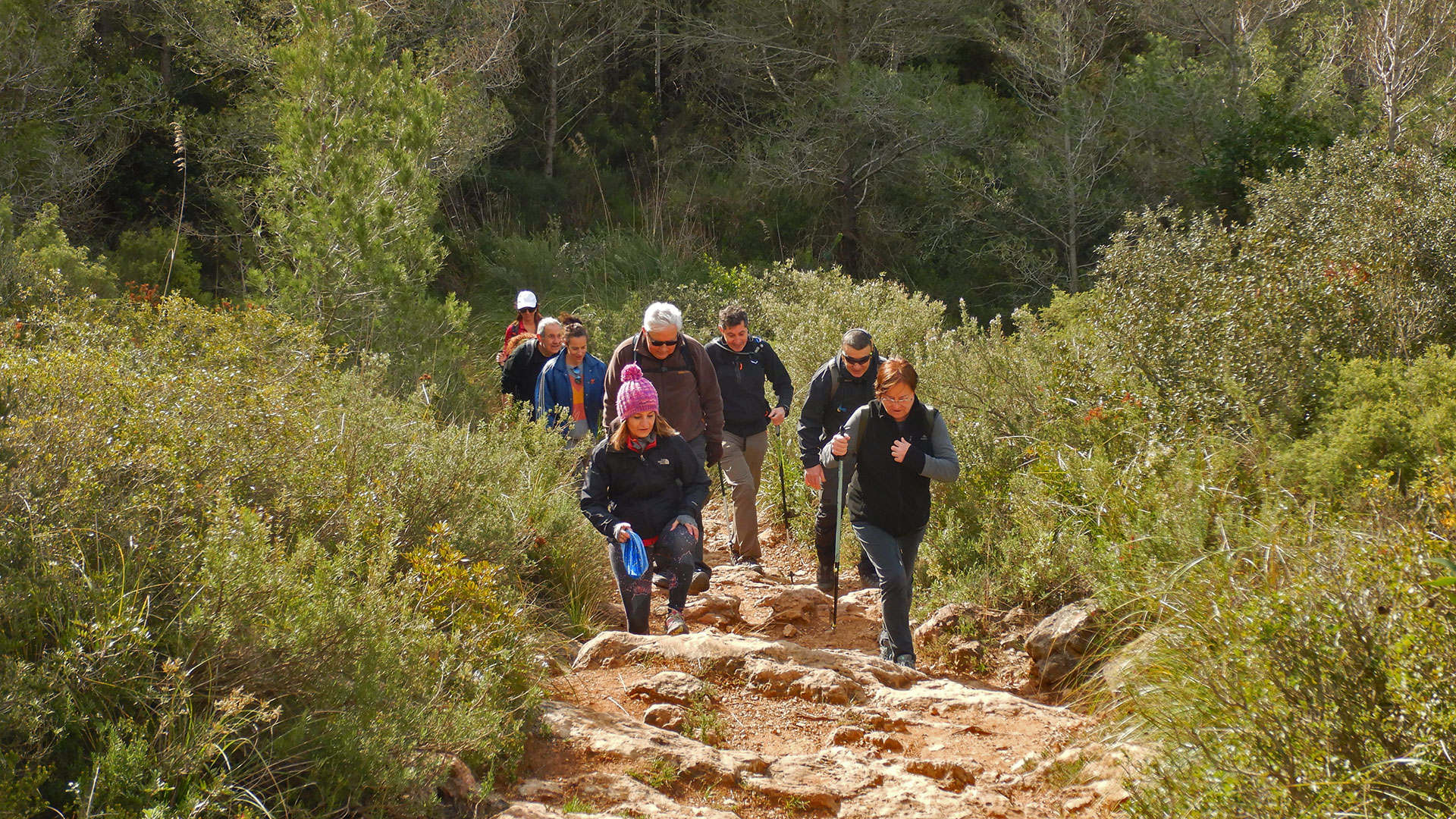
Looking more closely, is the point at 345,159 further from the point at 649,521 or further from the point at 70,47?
the point at 70,47

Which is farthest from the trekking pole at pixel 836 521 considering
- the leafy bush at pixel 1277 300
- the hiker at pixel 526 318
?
the hiker at pixel 526 318

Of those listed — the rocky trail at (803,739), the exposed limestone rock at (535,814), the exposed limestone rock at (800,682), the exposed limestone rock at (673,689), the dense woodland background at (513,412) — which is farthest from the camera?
the exposed limestone rock at (800,682)

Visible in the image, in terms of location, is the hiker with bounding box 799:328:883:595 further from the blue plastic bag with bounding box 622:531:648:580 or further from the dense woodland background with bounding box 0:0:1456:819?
the blue plastic bag with bounding box 622:531:648:580

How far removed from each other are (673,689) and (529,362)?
475 centimetres

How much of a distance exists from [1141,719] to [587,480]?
3026 millimetres

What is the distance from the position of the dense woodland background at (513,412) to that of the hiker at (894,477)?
108 cm

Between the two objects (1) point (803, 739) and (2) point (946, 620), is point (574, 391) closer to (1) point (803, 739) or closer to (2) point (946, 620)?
(2) point (946, 620)

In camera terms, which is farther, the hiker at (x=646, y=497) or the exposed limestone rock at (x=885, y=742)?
the hiker at (x=646, y=497)

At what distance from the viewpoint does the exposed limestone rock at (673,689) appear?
5.04 metres

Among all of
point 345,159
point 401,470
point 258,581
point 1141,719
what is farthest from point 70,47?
point 1141,719

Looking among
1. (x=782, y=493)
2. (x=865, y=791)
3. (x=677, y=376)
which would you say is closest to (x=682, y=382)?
(x=677, y=376)

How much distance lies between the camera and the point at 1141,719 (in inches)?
179

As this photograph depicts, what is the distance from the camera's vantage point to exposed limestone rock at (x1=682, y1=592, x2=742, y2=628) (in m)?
7.19

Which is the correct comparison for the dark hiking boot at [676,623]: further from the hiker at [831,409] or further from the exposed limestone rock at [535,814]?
the exposed limestone rock at [535,814]
